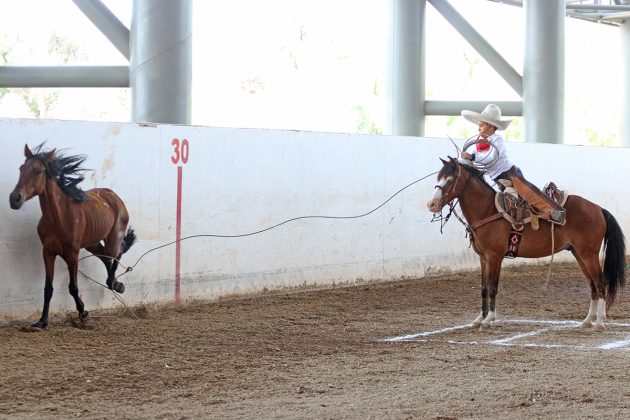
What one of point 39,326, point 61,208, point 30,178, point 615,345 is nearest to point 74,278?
point 39,326

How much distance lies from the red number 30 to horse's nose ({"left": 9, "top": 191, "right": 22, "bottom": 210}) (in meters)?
2.45

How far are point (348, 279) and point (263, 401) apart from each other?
22.0ft

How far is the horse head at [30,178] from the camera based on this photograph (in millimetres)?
8367

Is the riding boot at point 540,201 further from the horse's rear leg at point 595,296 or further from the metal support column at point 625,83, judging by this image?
the metal support column at point 625,83

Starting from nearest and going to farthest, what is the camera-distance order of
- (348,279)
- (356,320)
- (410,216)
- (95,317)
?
(95,317) < (356,320) < (348,279) < (410,216)

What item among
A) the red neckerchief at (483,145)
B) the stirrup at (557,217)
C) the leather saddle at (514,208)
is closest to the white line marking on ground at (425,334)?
the leather saddle at (514,208)

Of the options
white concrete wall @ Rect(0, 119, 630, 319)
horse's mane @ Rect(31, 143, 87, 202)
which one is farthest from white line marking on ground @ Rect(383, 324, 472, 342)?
horse's mane @ Rect(31, 143, 87, 202)

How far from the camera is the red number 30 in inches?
416

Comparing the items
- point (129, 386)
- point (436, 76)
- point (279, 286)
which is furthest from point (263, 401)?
point (436, 76)

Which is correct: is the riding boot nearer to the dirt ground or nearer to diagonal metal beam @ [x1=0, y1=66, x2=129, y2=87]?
the dirt ground

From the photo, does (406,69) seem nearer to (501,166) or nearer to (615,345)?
(501,166)

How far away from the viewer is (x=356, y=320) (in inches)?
405

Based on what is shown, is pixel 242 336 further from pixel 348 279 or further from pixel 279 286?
pixel 348 279

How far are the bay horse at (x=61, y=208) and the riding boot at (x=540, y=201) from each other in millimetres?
4265
